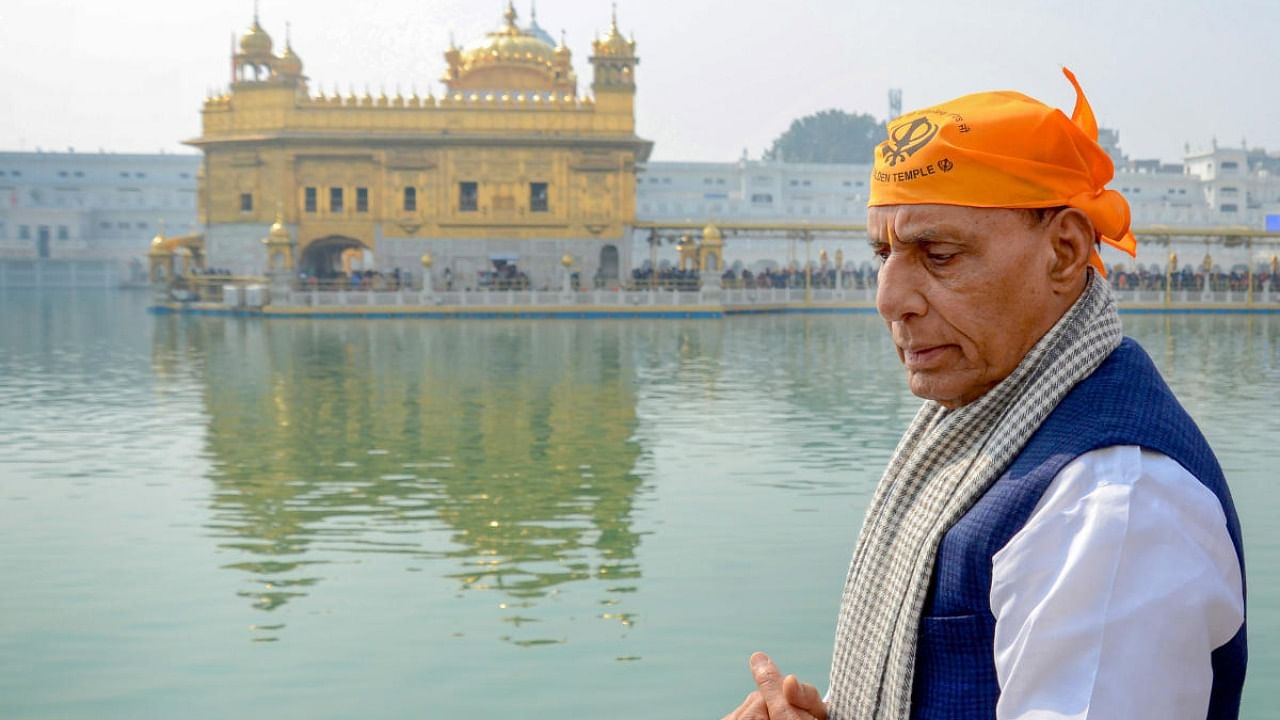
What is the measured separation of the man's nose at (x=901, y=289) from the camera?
1912mm

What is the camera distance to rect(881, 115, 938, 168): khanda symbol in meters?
1.83

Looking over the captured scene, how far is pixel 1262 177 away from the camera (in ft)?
266

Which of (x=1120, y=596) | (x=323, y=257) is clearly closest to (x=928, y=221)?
(x=1120, y=596)

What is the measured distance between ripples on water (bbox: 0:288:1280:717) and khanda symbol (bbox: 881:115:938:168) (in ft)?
10.9

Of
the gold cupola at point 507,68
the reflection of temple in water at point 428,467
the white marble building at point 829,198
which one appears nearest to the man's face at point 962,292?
the reflection of temple in water at point 428,467

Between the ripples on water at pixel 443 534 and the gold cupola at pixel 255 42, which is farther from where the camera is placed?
the gold cupola at pixel 255 42

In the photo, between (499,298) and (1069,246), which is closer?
(1069,246)

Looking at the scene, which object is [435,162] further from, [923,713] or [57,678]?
[923,713]

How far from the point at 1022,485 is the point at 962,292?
1.13ft

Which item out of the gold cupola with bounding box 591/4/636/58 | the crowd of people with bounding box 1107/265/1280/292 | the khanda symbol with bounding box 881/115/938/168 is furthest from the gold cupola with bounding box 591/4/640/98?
the khanda symbol with bounding box 881/115/938/168

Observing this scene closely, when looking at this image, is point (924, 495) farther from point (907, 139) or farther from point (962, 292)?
point (907, 139)

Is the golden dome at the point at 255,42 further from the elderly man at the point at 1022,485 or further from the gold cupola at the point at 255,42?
the elderly man at the point at 1022,485

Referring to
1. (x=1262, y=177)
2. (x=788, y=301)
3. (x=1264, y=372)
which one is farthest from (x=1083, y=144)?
(x=1262, y=177)

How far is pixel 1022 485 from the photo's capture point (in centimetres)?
162
